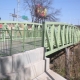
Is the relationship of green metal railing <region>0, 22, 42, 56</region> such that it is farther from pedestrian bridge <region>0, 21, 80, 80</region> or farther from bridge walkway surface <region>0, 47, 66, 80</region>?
bridge walkway surface <region>0, 47, 66, 80</region>

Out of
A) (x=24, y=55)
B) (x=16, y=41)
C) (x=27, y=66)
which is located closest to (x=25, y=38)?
(x=16, y=41)

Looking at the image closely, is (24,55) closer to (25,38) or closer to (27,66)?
(27,66)

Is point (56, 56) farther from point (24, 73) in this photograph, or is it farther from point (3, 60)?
point (3, 60)

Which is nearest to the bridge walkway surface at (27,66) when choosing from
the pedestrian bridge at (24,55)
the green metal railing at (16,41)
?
the pedestrian bridge at (24,55)

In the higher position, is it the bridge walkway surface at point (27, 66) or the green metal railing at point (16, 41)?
the green metal railing at point (16, 41)

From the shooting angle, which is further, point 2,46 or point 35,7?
point 35,7

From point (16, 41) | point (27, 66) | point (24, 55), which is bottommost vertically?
point (27, 66)

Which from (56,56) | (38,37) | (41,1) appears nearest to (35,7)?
(41,1)

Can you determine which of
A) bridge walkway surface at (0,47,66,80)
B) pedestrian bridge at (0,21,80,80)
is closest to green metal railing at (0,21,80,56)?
pedestrian bridge at (0,21,80,80)

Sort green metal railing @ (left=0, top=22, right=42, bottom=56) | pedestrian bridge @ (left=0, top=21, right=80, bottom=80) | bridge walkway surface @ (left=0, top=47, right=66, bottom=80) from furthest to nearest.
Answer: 1. green metal railing @ (left=0, top=22, right=42, bottom=56)
2. pedestrian bridge @ (left=0, top=21, right=80, bottom=80)
3. bridge walkway surface @ (left=0, top=47, right=66, bottom=80)

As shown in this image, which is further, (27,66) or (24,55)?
(27,66)

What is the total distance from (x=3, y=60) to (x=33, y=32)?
3730mm

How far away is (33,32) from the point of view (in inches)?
395

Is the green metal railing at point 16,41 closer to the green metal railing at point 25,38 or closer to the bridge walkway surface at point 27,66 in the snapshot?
the green metal railing at point 25,38
